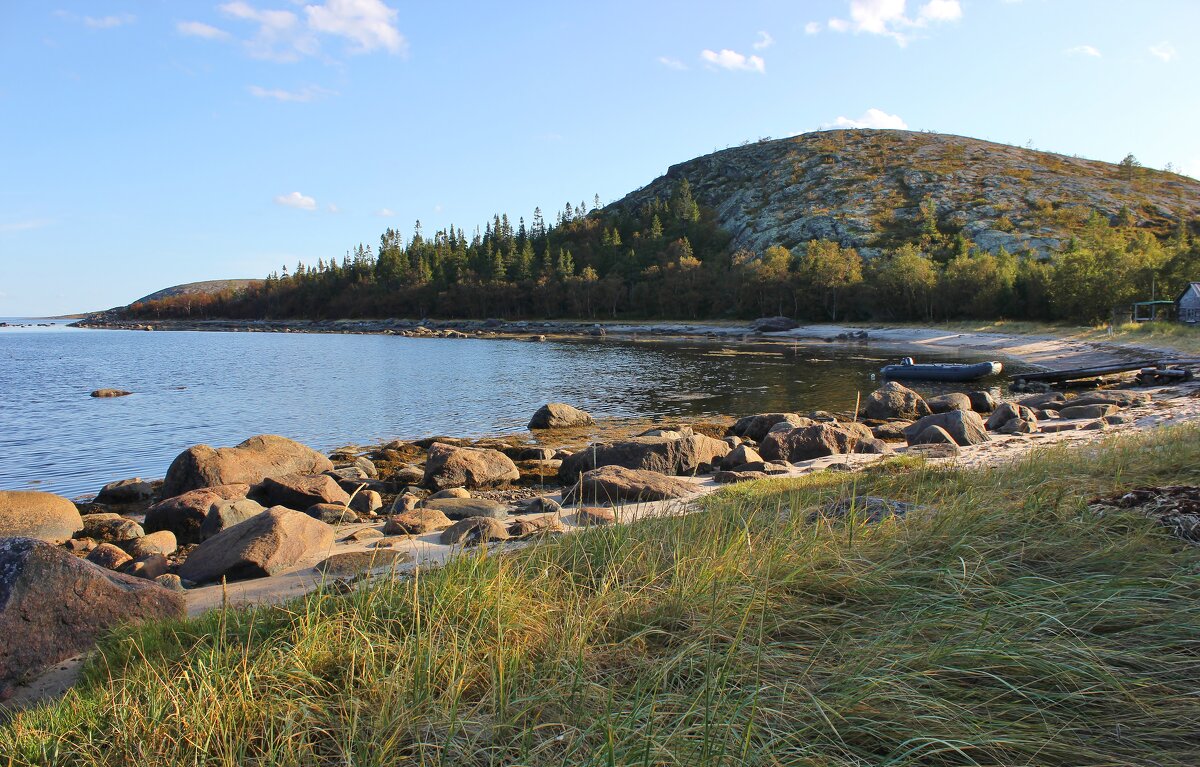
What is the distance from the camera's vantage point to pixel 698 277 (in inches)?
4124

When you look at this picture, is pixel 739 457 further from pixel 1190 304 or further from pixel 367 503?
pixel 1190 304

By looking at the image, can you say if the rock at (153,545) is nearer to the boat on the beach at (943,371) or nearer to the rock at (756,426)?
the rock at (756,426)

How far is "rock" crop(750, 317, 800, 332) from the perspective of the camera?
273 ft

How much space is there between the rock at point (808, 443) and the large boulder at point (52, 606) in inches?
499

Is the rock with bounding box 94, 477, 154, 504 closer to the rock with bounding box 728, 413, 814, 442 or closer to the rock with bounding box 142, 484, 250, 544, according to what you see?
the rock with bounding box 142, 484, 250, 544

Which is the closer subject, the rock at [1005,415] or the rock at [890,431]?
Result: the rock at [1005,415]

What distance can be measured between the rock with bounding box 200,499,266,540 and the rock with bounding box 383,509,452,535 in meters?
2.37

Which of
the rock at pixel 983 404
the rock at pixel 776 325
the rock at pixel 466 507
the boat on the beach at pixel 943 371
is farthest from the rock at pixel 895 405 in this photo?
the rock at pixel 776 325

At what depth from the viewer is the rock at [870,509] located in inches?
244

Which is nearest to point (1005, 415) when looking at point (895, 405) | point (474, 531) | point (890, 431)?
point (890, 431)

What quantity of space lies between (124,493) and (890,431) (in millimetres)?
18898

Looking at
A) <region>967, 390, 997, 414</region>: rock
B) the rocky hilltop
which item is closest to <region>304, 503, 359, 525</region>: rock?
<region>967, 390, 997, 414</region>: rock

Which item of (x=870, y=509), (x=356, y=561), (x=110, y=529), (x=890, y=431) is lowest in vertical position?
(x=890, y=431)

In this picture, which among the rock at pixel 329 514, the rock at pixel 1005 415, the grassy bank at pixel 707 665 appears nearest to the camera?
the grassy bank at pixel 707 665
